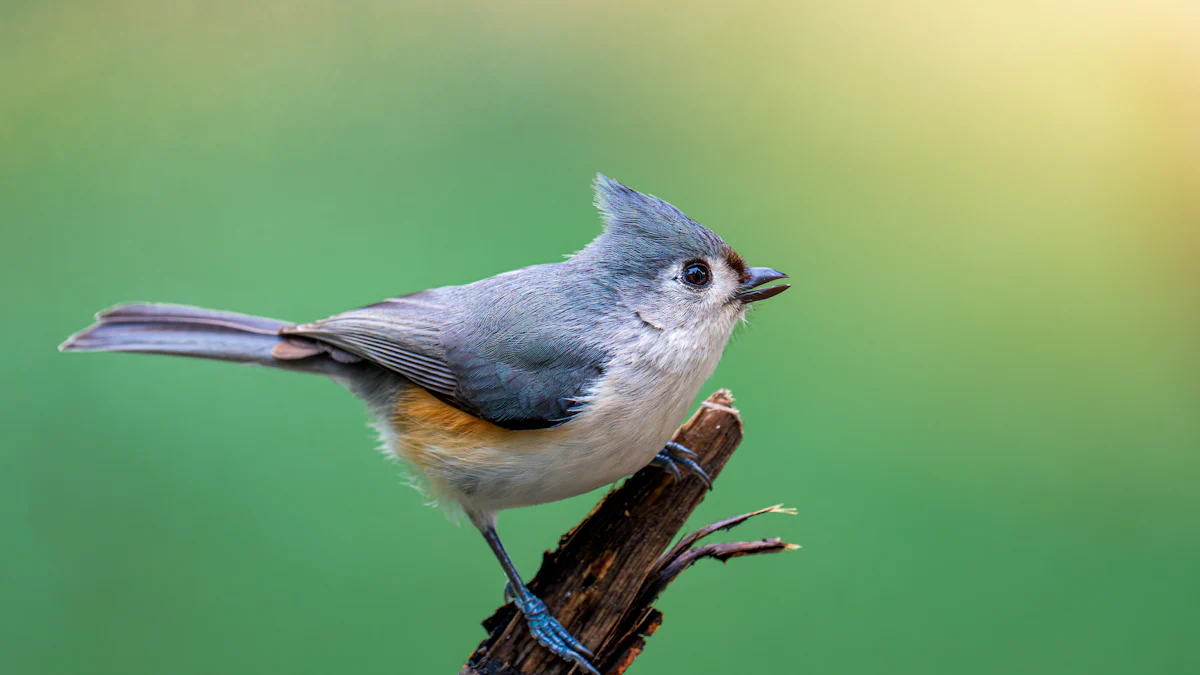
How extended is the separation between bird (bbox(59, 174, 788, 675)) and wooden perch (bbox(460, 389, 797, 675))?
0.06 metres

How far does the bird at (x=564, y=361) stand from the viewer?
189cm

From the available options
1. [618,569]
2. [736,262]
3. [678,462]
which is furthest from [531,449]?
[736,262]

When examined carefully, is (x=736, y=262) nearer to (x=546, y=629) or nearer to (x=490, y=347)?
(x=490, y=347)

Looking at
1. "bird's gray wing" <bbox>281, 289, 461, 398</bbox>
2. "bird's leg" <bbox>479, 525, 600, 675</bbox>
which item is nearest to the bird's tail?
"bird's gray wing" <bbox>281, 289, 461, 398</bbox>

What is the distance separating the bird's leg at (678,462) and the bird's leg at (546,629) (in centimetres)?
49

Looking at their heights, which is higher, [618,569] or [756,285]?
[756,285]

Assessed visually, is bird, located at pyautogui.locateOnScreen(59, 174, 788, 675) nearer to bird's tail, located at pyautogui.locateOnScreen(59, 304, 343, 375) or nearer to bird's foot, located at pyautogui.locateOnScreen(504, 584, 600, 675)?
bird's foot, located at pyautogui.locateOnScreen(504, 584, 600, 675)

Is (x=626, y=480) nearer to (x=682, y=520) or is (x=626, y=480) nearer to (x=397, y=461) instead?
(x=682, y=520)

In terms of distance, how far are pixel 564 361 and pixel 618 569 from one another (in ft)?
1.77

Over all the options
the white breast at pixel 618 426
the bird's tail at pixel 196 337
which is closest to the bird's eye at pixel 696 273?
the white breast at pixel 618 426

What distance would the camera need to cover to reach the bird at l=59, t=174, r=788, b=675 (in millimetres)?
1888

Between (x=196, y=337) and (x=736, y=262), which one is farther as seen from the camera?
(x=196, y=337)

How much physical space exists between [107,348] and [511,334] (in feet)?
3.74

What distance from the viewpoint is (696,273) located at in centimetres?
194
